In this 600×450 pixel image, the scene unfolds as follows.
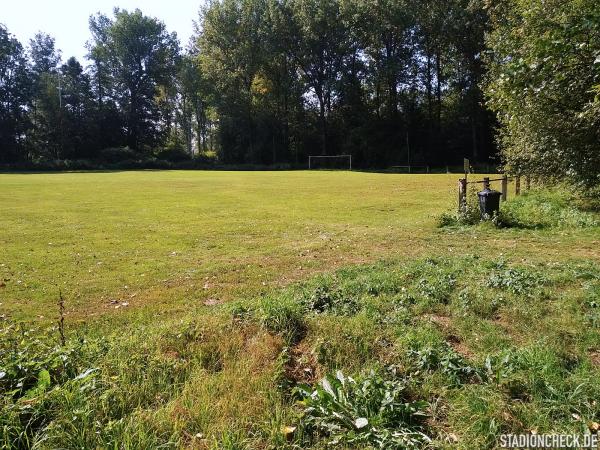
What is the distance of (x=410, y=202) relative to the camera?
732 inches

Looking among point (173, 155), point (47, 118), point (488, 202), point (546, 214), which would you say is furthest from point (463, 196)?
point (47, 118)

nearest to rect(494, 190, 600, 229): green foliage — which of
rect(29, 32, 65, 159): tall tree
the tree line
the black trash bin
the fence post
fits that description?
the black trash bin

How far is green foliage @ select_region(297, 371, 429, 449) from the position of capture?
3.07 metres

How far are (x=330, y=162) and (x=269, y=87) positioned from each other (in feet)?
49.1

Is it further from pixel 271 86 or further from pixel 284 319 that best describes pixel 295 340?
pixel 271 86

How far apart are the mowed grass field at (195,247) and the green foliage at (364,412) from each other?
3390 mm

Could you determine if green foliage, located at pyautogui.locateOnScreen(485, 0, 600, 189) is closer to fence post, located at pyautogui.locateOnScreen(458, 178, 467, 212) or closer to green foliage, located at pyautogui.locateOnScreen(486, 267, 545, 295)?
fence post, located at pyautogui.locateOnScreen(458, 178, 467, 212)

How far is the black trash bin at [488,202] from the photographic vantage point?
1179cm

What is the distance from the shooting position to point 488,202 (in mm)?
11883

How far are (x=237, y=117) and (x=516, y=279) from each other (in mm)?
61244

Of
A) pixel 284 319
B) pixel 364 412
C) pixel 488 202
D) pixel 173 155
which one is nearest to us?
pixel 364 412

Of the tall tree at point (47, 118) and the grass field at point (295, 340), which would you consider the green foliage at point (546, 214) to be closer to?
the grass field at point (295, 340)

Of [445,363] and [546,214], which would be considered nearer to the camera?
[445,363]

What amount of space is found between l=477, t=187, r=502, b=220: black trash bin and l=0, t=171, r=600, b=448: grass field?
154cm
